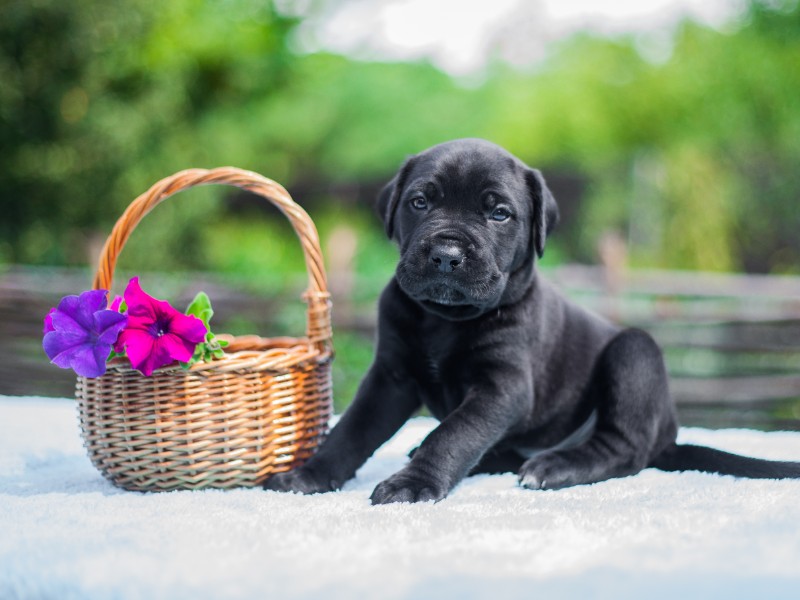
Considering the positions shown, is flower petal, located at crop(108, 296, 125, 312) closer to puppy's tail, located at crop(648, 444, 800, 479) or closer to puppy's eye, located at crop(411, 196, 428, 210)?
puppy's eye, located at crop(411, 196, 428, 210)

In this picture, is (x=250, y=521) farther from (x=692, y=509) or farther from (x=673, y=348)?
(x=673, y=348)

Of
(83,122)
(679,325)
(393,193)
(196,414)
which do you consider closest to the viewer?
(196,414)

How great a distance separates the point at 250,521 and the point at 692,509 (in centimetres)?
100

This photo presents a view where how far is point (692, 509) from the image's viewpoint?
1930mm

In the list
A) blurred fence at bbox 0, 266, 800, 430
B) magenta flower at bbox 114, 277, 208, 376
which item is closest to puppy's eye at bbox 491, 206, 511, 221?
magenta flower at bbox 114, 277, 208, 376

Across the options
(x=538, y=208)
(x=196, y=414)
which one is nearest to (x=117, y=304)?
(x=196, y=414)

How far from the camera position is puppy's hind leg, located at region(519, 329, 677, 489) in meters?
2.33

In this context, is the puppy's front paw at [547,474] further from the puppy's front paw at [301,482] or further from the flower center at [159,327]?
the flower center at [159,327]

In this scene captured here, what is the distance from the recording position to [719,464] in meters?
2.43

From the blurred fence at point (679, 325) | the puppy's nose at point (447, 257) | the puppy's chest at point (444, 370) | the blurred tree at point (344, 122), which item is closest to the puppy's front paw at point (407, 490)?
the puppy's chest at point (444, 370)

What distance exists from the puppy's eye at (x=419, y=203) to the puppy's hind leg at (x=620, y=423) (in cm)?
76

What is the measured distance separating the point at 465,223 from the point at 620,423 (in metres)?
0.76

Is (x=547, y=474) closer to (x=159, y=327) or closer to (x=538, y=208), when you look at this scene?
(x=538, y=208)

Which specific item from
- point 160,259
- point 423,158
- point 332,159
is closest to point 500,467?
point 423,158
